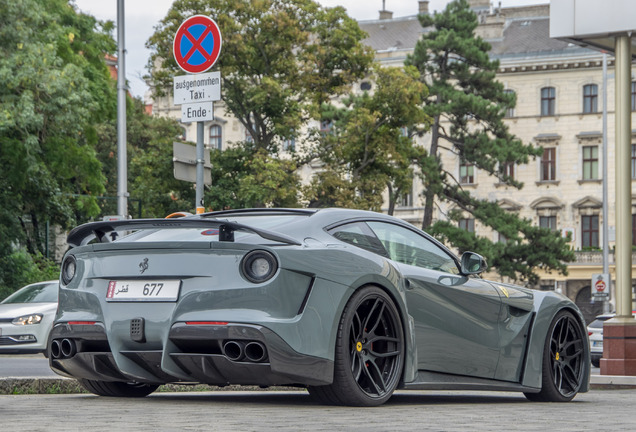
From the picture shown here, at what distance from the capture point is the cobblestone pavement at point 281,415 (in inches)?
228

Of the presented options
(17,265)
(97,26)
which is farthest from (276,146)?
(17,265)

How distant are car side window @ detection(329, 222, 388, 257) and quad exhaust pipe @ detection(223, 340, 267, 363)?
3.36ft

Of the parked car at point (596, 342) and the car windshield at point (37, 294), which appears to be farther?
the parked car at point (596, 342)

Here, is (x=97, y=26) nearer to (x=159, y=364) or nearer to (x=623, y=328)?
(x=623, y=328)

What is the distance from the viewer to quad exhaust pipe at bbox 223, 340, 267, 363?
6.69 meters

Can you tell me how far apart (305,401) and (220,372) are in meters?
1.15

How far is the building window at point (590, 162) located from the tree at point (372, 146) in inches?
1265

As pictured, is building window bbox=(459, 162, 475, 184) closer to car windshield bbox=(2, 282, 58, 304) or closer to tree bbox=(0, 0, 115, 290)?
tree bbox=(0, 0, 115, 290)

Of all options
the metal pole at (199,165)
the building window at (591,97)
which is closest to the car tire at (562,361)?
the metal pole at (199,165)

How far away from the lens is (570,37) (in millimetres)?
14688

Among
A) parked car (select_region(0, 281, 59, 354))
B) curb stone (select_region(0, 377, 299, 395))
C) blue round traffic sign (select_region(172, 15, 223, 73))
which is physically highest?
blue round traffic sign (select_region(172, 15, 223, 73))

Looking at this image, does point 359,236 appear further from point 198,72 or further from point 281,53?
point 281,53

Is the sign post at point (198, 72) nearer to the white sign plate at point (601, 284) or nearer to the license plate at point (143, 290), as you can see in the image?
the license plate at point (143, 290)

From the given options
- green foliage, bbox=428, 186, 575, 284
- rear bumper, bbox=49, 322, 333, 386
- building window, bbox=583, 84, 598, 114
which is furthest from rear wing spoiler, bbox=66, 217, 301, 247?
building window, bbox=583, 84, 598, 114
